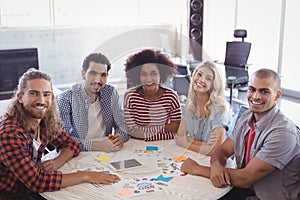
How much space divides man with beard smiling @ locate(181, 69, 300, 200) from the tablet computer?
0.26m

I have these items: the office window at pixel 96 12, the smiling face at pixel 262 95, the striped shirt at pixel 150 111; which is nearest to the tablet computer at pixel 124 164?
the striped shirt at pixel 150 111

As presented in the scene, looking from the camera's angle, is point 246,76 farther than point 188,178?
Yes

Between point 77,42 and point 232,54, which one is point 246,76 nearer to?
point 232,54

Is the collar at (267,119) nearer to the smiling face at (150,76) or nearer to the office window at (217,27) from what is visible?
the smiling face at (150,76)

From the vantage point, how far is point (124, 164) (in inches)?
75.5

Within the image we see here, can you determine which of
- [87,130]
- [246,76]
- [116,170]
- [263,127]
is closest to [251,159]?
[263,127]

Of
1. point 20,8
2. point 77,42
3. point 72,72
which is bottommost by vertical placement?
point 72,72

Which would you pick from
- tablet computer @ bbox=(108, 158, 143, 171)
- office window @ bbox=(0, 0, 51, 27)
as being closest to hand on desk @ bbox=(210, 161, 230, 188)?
tablet computer @ bbox=(108, 158, 143, 171)

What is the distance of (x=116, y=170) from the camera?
1844 millimetres

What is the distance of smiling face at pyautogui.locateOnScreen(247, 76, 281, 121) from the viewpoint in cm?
182

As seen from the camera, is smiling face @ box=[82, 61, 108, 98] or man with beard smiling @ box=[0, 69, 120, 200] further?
smiling face @ box=[82, 61, 108, 98]

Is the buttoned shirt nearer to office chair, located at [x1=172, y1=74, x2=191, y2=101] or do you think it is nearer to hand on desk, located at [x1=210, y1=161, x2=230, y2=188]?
hand on desk, located at [x1=210, y1=161, x2=230, y2=188]

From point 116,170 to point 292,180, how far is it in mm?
873

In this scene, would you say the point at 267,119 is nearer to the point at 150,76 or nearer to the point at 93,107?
the point at 150,76
